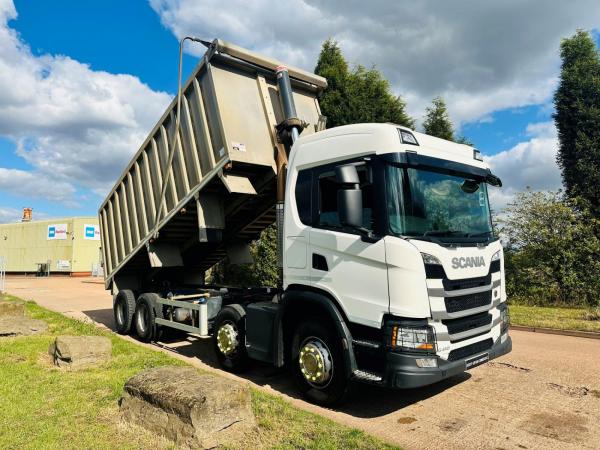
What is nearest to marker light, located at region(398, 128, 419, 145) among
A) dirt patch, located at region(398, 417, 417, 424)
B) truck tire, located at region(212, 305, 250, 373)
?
dirt patch, located at region(398, 417, 417, 424)

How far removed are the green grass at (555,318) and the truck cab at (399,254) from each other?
4.67 metres

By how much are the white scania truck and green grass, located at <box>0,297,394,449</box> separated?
24.2 inches

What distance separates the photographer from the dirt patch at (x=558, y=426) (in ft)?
12.7

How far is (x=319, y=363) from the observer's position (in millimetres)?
4684

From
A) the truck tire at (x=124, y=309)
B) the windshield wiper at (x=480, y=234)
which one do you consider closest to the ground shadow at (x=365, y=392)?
the windshield wiper at (x=480, y=234)

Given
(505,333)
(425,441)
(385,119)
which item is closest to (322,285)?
(425,441)

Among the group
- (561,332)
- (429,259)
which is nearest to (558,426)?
(429,259)

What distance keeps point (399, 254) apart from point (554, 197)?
11.5m

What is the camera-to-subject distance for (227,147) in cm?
610

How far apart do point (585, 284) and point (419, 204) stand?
10.0m

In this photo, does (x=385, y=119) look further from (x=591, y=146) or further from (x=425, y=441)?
(x=425, y=441)

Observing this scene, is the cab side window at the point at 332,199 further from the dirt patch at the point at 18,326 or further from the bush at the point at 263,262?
the bush at the point at 263,262

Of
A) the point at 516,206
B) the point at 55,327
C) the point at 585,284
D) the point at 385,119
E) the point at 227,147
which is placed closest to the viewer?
the point at 227,147

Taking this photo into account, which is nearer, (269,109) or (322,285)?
(322,285)
